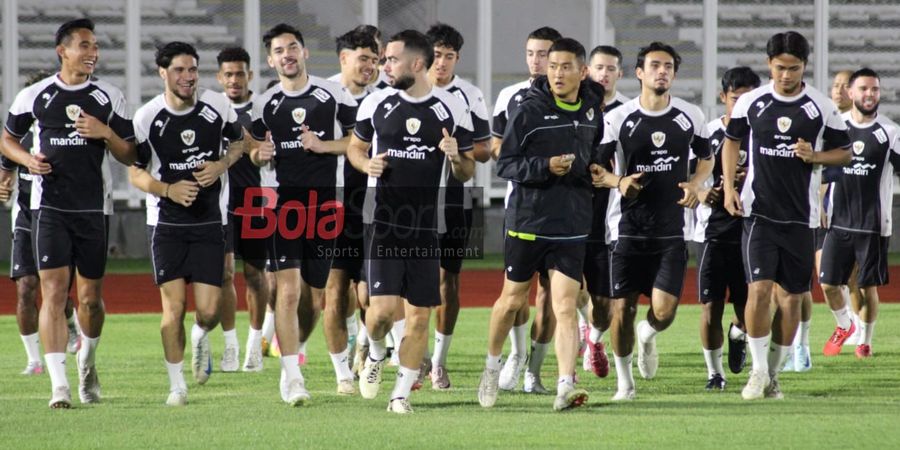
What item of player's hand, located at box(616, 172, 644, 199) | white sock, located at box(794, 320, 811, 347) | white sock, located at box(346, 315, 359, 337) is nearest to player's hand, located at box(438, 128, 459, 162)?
player's hand, located at box(616, 172, 644, 199)

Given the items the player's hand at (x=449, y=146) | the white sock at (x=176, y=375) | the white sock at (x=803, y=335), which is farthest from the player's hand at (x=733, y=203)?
the white sock at (x=176, y=375)

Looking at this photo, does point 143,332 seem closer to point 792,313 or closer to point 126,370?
point 126,370

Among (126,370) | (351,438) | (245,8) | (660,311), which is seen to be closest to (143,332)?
(126,370)

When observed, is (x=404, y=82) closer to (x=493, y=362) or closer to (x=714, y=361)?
(x=493, y=362)

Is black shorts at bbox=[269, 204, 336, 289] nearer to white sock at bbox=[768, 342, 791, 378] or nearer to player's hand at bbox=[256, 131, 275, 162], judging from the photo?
player's hand at bbox=[256, 131, 275, 162]

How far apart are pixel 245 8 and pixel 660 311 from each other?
17073 mm

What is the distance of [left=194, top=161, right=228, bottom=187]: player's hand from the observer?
8773mm

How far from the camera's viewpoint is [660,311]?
31.9 feet

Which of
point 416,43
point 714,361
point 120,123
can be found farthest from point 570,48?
point 120,123

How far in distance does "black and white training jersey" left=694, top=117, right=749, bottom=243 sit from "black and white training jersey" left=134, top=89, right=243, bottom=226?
12.2 ft

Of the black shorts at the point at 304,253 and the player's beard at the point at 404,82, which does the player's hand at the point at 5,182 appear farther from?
the player's beard at the point at 404,82

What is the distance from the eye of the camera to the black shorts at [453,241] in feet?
33.0

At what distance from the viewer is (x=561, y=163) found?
8.25m

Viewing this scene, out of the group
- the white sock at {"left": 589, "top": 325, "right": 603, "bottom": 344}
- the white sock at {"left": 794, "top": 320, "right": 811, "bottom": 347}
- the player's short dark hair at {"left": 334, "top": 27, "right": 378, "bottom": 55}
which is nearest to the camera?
the player's short dark hair at {"left": 334, "top": 27, "right": 378, "bottom": 55}
